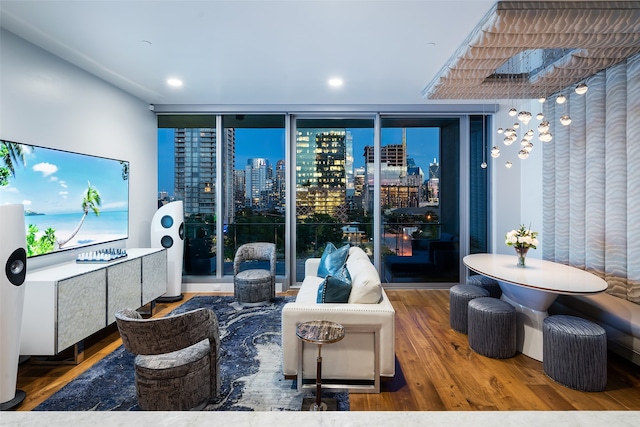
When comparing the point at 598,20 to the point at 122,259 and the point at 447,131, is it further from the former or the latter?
the point at 122,259

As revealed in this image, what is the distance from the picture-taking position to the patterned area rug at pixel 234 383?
2102 millimetres

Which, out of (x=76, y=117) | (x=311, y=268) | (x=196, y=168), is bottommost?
(x=311, y=268)

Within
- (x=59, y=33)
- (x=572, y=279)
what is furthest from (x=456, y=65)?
(x=59, y=33)

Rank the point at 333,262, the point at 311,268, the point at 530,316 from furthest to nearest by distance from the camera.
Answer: the point at 311,268 → the point at 333,262 → the point at 530,316

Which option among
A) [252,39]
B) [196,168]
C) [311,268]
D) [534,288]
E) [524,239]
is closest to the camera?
[534,288]

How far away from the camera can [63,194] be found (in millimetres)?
2975

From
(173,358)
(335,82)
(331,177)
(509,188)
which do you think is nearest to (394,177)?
(331,177)

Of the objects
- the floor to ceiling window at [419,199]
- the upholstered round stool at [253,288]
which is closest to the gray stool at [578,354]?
the floor to ceiling window at [419,199]

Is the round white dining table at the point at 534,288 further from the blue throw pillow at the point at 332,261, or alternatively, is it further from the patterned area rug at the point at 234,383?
the patterned area rug at the point at 234,383

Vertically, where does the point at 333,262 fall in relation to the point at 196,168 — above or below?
below

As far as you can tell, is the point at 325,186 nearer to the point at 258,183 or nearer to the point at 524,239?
the point at 258,183

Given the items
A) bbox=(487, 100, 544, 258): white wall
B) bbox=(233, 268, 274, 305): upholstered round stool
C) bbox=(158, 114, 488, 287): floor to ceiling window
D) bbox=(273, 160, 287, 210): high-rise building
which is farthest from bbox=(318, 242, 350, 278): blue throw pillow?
bbox=(487, 100, 544, 258): white wall

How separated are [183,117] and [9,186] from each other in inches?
105

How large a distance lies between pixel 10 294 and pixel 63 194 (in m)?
1.25
